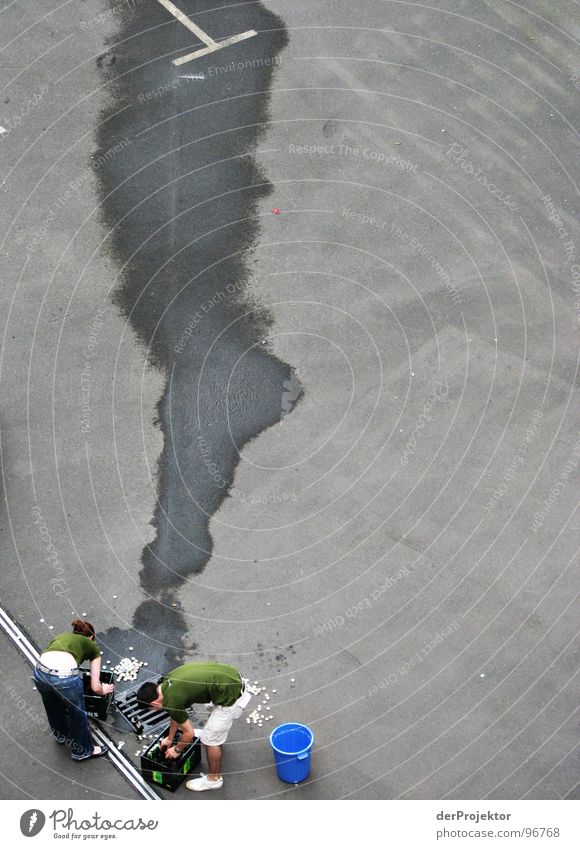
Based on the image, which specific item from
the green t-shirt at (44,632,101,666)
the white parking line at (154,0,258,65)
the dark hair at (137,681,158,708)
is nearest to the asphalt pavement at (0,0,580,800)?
the white parking line at (154,0,258,65)

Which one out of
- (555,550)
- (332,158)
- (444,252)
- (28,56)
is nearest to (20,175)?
(28,56)

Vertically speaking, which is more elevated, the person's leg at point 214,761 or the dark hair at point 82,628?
the dark hair at point 82,628

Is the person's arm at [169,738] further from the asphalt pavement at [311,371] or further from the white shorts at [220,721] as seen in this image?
the asphalt pavement at [311,371]

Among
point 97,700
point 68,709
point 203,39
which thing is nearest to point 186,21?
point 203,39

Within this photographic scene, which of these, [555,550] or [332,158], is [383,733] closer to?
[555,550]

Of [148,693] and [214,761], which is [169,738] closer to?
[214,761]

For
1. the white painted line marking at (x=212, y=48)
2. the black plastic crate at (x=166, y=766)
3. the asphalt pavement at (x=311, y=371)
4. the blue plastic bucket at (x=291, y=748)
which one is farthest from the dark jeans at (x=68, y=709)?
the white painted line marking at (x=212, y=48)
